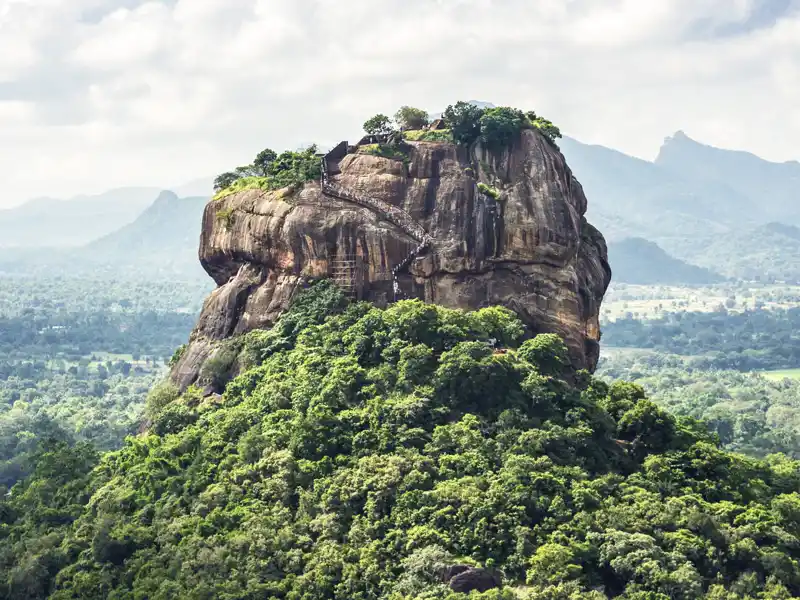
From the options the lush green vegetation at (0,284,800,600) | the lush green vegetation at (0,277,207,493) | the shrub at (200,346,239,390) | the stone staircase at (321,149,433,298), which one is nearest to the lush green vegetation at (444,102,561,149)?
the stone staircase at (321,149,433,298)

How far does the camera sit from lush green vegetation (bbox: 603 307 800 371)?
142500 millimetres

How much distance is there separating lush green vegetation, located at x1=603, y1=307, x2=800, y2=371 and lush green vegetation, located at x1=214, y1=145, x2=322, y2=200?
94762 mm

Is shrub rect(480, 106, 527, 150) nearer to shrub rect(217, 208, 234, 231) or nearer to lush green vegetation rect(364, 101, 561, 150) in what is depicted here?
lush green vegetation rect(364, 101, 561, 150)

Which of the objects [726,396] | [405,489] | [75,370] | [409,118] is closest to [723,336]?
[726,396]

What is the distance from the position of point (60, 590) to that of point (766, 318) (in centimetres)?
15827

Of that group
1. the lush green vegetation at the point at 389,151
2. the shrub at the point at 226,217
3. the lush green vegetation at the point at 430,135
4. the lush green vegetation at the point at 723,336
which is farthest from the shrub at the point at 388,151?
the lush green vegetation at the point at 723,336

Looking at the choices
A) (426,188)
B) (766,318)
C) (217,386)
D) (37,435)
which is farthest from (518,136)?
(766,318)

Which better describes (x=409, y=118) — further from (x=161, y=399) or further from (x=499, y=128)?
(x=161, y=399)

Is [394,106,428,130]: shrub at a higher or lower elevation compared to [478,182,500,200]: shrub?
higher

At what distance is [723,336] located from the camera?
165 m

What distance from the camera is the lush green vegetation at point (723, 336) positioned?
142500 millimetres

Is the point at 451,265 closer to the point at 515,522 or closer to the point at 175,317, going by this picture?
the point at 515,522

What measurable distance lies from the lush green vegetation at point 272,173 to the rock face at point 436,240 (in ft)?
2.34

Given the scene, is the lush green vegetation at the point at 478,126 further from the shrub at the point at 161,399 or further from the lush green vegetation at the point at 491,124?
the shrub at the point at 161,399
